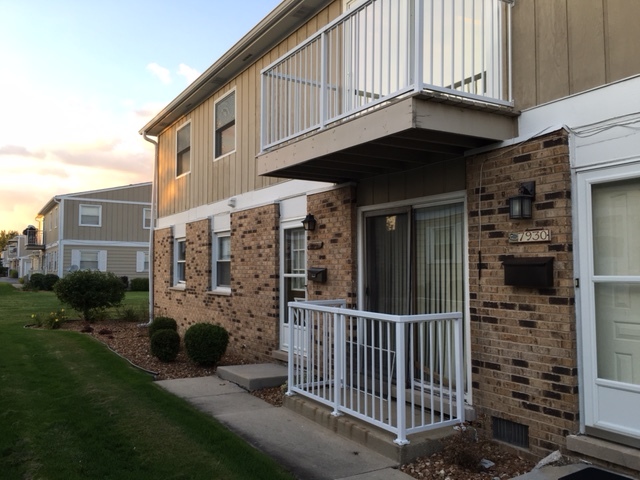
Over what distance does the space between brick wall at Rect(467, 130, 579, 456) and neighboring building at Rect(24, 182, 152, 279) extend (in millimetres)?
32168

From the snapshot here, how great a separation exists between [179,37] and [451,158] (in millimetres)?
7873

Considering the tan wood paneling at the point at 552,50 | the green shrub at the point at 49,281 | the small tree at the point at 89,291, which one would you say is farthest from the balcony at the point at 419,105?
the green shrub at the point at 49,281

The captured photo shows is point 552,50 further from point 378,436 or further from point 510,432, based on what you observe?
point 378,436

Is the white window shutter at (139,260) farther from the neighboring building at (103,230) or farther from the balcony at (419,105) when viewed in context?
the balcony at (419,105)

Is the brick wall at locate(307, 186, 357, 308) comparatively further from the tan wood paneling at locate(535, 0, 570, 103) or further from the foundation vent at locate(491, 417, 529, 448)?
the tan wood paneling at locate(535, 0, 570, 103)

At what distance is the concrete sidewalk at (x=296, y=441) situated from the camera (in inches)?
170

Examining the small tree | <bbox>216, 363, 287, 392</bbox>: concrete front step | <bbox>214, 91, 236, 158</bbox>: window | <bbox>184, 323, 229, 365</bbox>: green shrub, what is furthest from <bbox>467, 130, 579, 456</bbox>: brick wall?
the small tree

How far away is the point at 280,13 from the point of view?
8125mm

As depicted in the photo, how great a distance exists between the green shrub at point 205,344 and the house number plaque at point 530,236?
5.26m

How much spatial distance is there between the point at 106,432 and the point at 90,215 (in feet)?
104

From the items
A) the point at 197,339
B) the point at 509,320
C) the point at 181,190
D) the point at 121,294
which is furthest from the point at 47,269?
the point at 509,320

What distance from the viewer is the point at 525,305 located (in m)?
4.63

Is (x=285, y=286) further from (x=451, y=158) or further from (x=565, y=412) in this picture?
(x=565, y=412)

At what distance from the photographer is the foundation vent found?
463 centimetres
